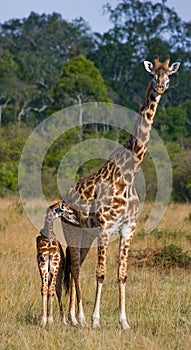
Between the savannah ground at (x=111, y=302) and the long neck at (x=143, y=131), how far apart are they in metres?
1.50

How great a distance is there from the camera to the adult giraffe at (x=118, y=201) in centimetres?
654

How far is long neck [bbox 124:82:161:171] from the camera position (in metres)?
6.71

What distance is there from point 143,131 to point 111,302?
196cm

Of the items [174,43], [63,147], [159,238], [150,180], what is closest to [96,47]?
[174,43]

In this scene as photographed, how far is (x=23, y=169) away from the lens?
77.2ft

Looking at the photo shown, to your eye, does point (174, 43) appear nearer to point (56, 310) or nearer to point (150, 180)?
point (150, 180)

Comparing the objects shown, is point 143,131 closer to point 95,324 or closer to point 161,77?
point 161,77

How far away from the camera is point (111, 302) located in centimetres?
742

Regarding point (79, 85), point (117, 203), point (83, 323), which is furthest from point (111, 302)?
point (79, 85)

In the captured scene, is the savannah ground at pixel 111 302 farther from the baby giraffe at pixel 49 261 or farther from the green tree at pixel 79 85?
the green tree at pixel 79 85

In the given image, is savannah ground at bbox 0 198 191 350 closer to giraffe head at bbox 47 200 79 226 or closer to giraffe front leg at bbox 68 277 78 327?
giraffe front leg at bbox 68 277 78 327

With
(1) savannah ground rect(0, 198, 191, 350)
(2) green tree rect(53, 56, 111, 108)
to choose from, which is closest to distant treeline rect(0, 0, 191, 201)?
(2) green tree rect(53, 56, 111, 108)

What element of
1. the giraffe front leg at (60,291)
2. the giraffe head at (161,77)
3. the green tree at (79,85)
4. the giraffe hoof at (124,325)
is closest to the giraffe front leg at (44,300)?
the giraffe front leg at (60,291)

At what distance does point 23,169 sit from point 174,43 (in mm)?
21805
